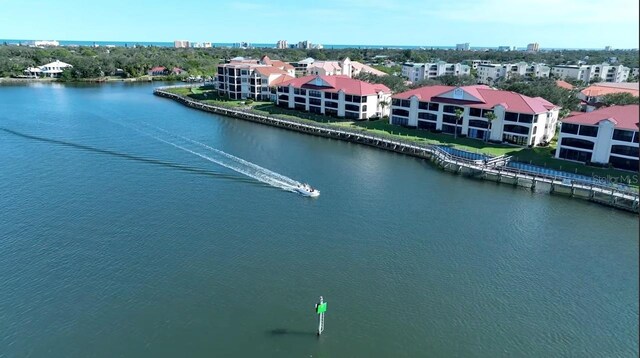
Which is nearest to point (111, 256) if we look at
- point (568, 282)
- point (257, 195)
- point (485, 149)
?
point (257, 195)

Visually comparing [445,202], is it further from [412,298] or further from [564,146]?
[564,146]

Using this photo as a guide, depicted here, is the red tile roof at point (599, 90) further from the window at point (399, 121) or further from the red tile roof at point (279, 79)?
the red tile roof at point (279, 79)

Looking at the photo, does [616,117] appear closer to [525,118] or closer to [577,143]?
[577,143]

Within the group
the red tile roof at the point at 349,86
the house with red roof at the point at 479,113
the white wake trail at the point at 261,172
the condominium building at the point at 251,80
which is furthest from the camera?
the condominium building at the point at 251,80

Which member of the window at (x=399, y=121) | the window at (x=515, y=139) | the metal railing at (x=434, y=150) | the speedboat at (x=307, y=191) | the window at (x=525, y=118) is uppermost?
the window at (x=525, y=118)

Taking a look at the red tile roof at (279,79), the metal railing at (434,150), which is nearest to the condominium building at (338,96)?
the metal railing at (434,150)

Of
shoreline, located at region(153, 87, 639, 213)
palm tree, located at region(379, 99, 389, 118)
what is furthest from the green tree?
palm tree, located at region(379, 99, 389, 118)
